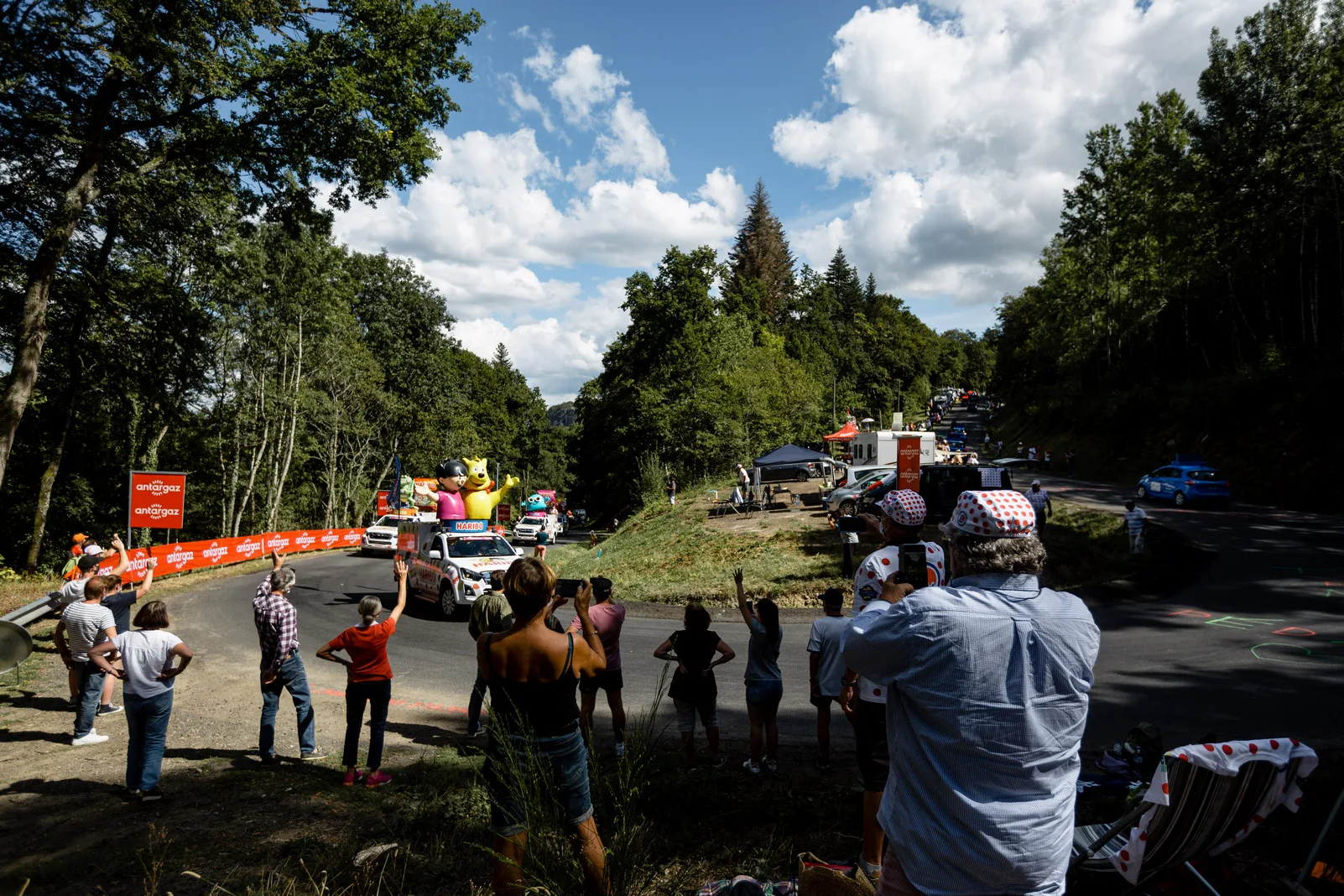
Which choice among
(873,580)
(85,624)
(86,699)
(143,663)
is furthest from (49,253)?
(873,580)

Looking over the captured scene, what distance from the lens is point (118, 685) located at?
9758mm

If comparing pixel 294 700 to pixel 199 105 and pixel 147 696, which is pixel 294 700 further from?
pixel 199 105

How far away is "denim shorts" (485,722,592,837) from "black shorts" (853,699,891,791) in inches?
62.3

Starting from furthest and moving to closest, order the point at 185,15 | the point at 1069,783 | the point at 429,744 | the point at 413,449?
the point at 413,449
the point at 185,15
the point at 429,744
the point at 1069,783

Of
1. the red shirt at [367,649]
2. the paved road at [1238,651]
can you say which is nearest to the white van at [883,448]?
the paved road at [1238,651]

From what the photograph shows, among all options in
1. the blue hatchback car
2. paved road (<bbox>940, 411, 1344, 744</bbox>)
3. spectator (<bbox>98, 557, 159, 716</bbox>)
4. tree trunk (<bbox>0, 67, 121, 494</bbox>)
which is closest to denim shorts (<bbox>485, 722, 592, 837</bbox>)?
paved road (<bbox>940, 411, 1344, 744</bbox>)

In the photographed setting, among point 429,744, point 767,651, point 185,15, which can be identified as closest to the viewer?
point 767,651

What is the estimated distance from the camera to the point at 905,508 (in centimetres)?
437

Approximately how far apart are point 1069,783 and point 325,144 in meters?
16.4

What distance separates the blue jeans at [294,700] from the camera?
22.0 ft

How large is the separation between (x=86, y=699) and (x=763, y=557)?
44.9 feet

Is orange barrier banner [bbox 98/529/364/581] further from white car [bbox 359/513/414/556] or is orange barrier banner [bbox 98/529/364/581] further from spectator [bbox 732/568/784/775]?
spectator [bbox 732/568/784/775]

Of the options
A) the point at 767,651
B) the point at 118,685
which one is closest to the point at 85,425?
the point at 118,685

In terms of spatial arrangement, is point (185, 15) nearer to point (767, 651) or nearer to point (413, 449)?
point (767, 651)
